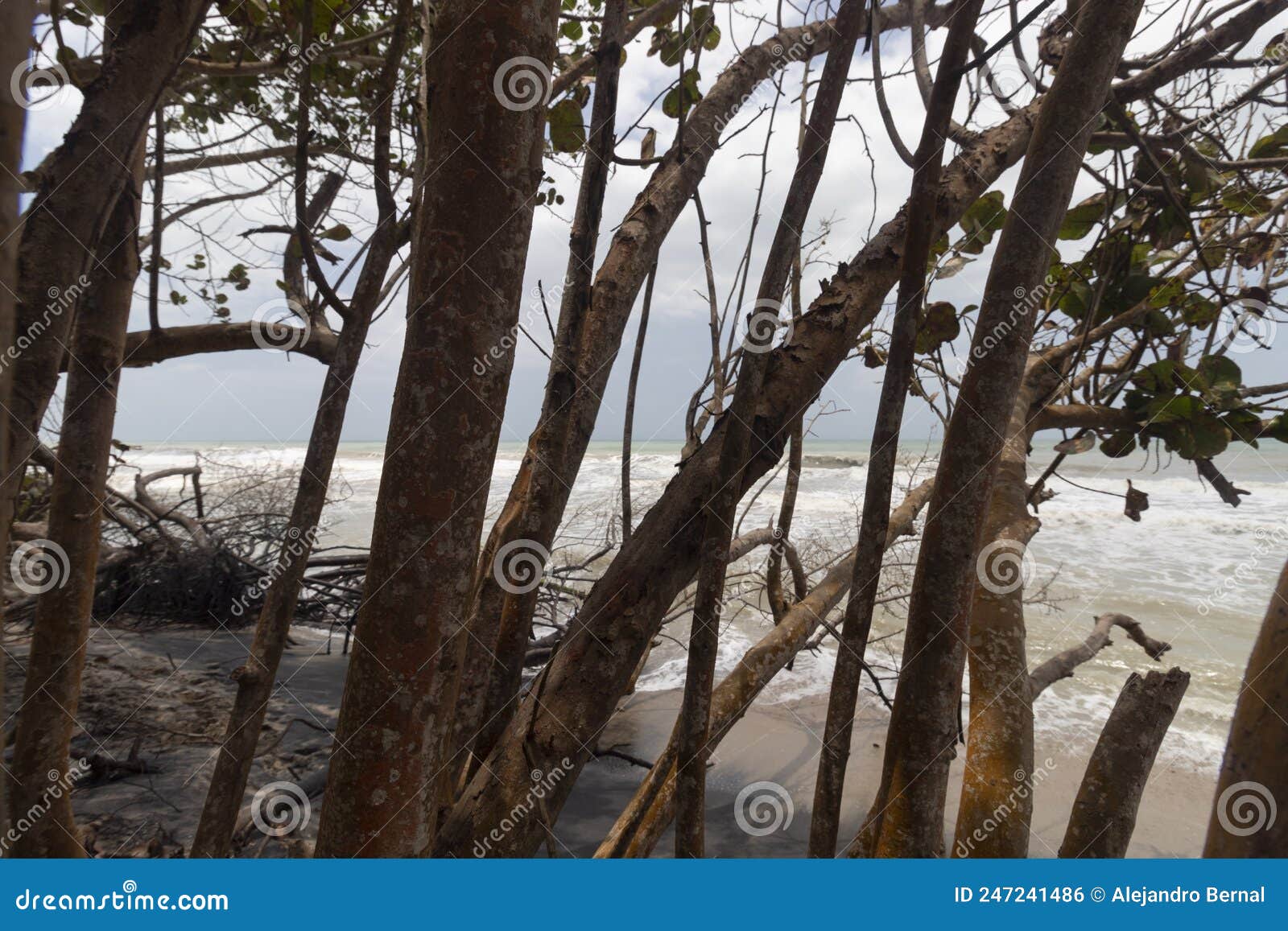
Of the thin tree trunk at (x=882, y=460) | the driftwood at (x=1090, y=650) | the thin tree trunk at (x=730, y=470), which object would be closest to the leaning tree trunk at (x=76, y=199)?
the thin tree trunk at (x=730, y=470)

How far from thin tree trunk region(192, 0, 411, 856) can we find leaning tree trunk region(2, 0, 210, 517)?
1.59ft

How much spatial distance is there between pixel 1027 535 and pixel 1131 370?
3.23ft

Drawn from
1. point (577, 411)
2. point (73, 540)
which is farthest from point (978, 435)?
point (73, 540)

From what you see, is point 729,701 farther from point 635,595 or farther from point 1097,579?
point 1097,579

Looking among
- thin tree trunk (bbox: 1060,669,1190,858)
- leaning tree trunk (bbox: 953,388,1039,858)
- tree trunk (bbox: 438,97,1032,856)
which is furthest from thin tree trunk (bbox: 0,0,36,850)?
thin tree trunk (bbox: 1060,669,1190,858)

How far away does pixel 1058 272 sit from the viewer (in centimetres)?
278

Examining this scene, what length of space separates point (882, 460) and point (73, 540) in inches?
79.6

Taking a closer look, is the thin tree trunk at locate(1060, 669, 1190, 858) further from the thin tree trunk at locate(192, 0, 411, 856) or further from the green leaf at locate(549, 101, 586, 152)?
the green leaf at locate(549, 101, 586, 152)

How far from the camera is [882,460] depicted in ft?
4.61

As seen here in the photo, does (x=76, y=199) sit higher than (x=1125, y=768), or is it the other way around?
(x=76, y=199)

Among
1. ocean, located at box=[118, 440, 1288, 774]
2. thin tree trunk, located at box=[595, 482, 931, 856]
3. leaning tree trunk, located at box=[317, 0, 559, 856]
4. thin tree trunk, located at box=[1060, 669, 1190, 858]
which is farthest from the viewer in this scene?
ocean, located at box=[118, 440, 1288, 774]

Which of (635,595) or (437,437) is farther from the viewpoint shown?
(635,595)

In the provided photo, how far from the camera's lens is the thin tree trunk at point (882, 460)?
1378 millimetres

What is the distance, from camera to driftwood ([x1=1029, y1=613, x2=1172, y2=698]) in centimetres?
226
